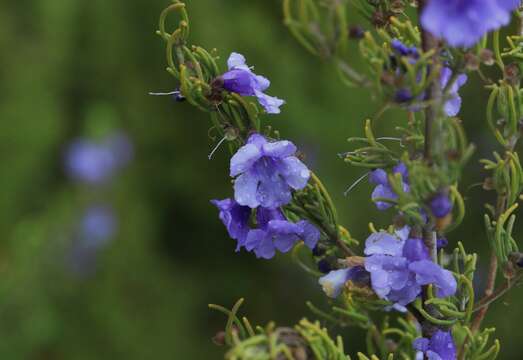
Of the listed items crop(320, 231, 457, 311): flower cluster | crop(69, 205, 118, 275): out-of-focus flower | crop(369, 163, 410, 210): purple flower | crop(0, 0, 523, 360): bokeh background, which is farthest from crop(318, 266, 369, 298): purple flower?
crop(69, 205, 118, 275): out-of-focus flower

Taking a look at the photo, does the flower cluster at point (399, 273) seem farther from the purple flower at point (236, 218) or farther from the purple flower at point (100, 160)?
the purple flower at point (100, 160)

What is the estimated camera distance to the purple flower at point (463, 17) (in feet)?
3.23

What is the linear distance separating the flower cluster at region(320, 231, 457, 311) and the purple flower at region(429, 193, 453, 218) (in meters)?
0.10

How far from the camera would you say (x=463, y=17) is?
3.26 feet

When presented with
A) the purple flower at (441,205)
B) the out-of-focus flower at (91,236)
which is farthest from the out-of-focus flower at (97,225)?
the purple flower at (441,205)

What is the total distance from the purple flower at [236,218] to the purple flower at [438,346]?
295mm

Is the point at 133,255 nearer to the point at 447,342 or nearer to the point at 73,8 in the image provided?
the point at 73,8

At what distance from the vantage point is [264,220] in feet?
4.13

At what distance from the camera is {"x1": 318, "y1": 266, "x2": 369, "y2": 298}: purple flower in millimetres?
1188

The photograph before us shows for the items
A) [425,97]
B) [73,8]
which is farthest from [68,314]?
[425,97]

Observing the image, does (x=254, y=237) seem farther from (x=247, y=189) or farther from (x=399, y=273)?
(x=399, y=273)

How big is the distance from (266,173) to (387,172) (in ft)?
0.55

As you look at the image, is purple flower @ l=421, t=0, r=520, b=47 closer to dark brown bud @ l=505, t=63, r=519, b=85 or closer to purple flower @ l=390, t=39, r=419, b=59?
purple flower @ l=390, t=39, r=419, b=59

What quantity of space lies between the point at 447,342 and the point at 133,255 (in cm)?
318
